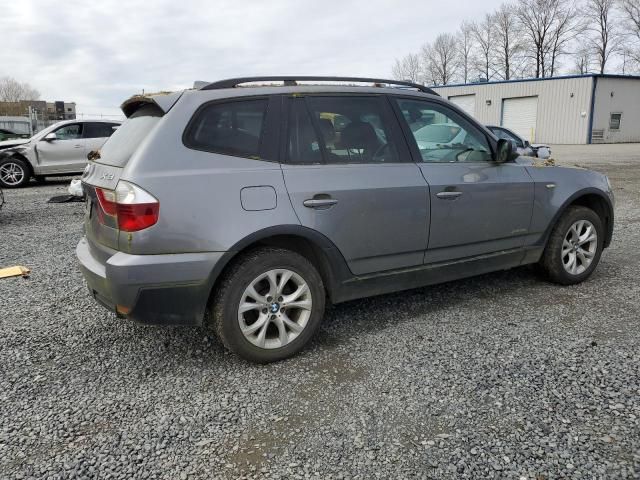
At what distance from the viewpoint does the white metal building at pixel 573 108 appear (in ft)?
119

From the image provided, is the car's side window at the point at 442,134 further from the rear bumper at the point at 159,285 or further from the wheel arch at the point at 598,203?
the rear bumper at the point at 159,285

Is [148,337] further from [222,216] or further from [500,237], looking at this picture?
[500,237]

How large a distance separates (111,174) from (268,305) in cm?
125

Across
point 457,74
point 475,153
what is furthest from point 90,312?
point 457,74

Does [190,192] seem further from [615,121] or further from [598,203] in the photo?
[615,121]

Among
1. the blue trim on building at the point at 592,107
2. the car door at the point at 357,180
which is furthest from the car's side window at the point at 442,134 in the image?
the blue trim on building at the point at 592,107

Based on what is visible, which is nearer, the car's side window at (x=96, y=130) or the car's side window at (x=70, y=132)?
the car's side window at (x=70, y=132)

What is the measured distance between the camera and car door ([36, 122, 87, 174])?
13.5m

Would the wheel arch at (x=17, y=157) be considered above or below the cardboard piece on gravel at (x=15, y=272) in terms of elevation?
above

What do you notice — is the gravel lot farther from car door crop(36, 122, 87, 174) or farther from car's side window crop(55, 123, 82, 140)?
car's side window crop(55, 123, 82, 140)

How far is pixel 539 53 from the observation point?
68125 mm

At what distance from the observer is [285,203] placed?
11.0 feet

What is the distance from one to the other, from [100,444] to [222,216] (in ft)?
4.44

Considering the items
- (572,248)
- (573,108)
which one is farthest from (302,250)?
(573,108)
